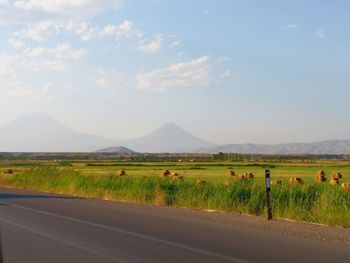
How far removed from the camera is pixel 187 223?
15.0 meters

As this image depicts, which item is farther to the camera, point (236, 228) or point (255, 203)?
point (255, 203)

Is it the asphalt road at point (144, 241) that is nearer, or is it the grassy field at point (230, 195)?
the asphalt road at point (144, 241)

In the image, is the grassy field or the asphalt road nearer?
the asphalt road

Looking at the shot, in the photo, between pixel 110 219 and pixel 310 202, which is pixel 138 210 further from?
pixel 310 202

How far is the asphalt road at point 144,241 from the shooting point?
966 cm

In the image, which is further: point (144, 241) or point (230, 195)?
point (230, 195)

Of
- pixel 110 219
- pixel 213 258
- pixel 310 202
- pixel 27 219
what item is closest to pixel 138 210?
pixel 110 219

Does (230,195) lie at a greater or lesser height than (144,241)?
greater

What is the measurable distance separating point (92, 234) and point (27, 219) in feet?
12.5

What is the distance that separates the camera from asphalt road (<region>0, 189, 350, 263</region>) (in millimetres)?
9656

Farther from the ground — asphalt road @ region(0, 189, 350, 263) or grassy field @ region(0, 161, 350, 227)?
grassy field @ region(0, 161, 350, 227)

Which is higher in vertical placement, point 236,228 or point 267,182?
point 267,182

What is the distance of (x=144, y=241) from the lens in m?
11.5

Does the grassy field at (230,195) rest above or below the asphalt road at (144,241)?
above
